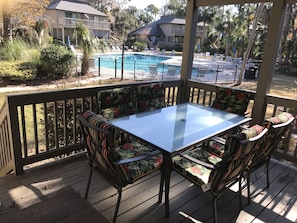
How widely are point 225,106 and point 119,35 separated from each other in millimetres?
25920

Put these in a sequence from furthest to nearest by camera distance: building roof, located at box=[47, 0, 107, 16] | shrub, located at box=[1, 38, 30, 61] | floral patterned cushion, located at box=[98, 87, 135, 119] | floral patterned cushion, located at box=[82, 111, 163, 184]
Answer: building roof, located at box=[47, 0, 107, 16]
shrub, located at box=[1, 38, 30, 61]
floral patterned cushion, located at box=[98, 87, 135, 119]
floral patterned cushion, located at box=[82, 111, 163, 184]

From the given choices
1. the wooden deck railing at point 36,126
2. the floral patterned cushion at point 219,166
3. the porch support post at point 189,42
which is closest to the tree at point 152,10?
the porch support post at point 189,42

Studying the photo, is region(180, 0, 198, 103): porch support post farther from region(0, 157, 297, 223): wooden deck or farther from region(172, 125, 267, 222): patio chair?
region(172, 125, 267, 222): patio chair

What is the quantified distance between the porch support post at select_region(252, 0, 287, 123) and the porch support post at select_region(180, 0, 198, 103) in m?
1.21

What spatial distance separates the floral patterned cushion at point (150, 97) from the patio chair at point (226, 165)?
4.01 feet

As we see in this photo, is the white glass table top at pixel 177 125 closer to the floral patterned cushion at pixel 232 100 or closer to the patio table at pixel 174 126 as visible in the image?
the patio table at pixel 174 126

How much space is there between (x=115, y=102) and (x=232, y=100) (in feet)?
5.28

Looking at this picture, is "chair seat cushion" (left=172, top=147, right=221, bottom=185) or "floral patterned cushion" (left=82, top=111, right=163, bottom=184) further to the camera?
"chair seat cushion" (left=172, top=147, right=221, bottom=185)

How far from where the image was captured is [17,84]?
902 centimetres

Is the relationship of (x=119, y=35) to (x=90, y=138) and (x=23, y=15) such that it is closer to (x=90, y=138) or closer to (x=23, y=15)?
(x=23, y=15)

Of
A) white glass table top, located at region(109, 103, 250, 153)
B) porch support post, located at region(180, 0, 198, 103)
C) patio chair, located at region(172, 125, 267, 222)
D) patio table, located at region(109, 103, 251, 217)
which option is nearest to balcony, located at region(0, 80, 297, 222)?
patio table, located at region(109, 103, 251, 217)

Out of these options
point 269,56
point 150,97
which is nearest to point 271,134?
point 269,56

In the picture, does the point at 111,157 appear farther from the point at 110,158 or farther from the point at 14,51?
the point at 14,51

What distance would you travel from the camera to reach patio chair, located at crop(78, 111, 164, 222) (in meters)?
1.61
